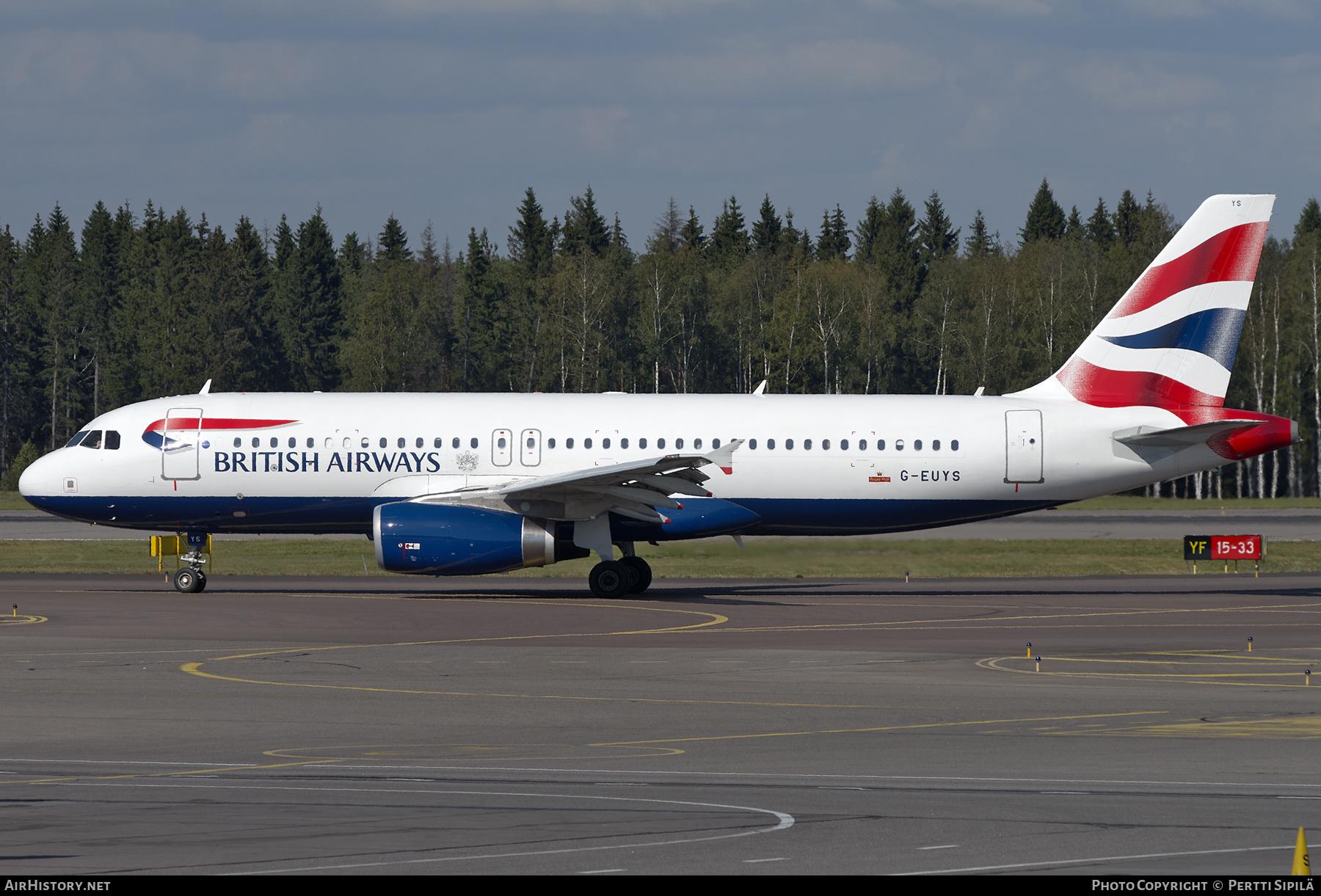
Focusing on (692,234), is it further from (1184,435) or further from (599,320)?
(1184,435)

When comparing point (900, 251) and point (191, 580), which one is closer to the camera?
point (191, 580)

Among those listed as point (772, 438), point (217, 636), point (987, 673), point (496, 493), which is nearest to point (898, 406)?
point (772, 438)

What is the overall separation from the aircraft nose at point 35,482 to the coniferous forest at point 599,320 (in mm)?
55513

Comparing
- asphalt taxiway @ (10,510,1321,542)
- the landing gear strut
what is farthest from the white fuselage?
asphalt taxiway @ (10,510,1321,542)

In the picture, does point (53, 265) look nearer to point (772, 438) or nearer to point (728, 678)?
point (772, 438)

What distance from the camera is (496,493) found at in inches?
1277

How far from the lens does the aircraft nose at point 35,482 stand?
110 feet

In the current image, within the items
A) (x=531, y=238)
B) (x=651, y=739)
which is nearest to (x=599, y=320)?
(x=531, y=238)

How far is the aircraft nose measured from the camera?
3347 cm

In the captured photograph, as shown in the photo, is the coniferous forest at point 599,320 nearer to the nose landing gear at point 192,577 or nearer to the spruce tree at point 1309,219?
the spruce tree at point 1309,219

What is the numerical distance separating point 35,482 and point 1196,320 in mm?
27259

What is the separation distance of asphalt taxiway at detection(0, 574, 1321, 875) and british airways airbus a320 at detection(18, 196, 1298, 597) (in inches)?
141

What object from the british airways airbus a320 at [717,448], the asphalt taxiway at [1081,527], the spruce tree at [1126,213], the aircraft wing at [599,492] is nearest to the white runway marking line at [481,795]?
the aircraft wing at [599,492]

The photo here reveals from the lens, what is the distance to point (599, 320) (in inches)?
4028
